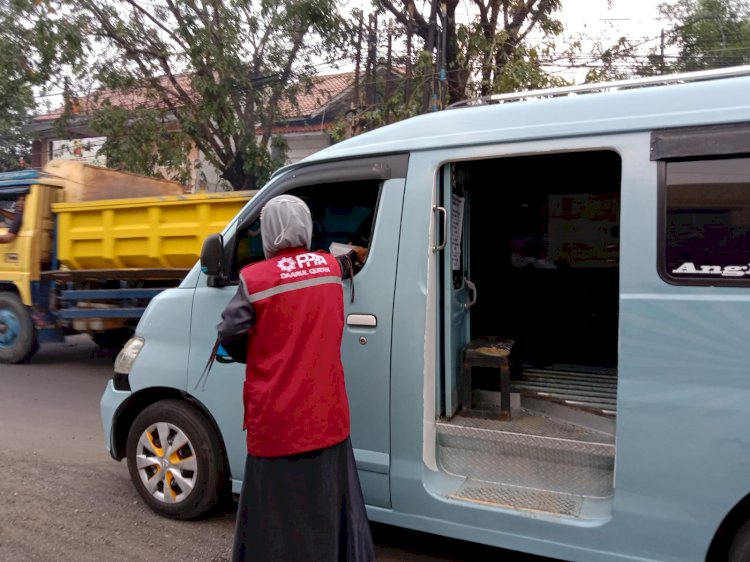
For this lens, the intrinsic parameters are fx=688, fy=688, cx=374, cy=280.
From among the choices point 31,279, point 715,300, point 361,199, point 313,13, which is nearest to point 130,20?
point 313,13

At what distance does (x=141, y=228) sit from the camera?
25.7 feet

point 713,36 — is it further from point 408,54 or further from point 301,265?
point 301,265

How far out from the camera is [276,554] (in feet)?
9.32

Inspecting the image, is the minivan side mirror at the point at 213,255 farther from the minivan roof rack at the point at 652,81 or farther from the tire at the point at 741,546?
the tire at the point at 741,546

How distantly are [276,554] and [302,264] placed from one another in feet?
3.95

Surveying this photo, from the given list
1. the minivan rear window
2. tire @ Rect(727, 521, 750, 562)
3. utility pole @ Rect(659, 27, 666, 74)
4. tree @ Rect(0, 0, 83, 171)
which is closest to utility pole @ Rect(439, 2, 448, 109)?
utility pole @ Rect(659, 27, 666, 74)

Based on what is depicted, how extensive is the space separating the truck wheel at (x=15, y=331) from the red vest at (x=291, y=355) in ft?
25.1

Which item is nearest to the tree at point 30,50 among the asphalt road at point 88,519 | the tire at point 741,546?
the asphalt road at point 88,519

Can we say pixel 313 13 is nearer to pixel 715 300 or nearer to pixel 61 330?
pixel 61 330

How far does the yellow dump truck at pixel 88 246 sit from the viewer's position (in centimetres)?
766

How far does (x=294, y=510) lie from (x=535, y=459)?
1.21 meters

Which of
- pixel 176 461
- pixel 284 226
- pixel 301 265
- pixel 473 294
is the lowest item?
pixel 176 461

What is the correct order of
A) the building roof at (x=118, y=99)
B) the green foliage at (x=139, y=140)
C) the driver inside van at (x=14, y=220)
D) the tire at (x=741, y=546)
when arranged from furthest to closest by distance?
the building roof at (x=118, y=99) < the green foliage at (x=139, y=140) < the driver inside van at (x=14, y=220) < the tire at (x=741, y=546)

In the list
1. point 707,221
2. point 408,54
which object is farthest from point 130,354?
point 408,54
